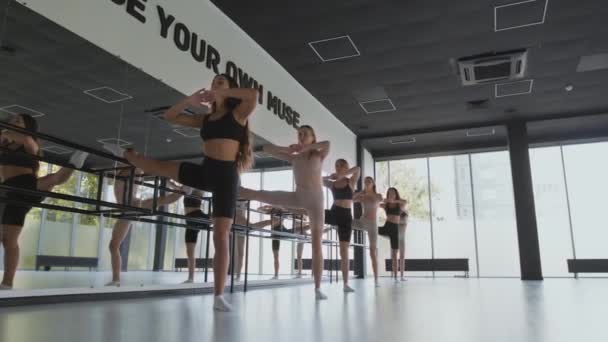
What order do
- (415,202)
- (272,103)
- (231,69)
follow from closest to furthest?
(231,69), (272,103), (415,202)

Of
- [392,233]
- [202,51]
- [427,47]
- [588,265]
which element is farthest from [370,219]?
[588,265]

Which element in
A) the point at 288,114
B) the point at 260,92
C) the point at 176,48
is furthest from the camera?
the point at 288,114

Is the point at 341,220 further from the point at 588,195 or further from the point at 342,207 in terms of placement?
the point at 588,195

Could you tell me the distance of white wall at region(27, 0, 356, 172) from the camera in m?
3.04

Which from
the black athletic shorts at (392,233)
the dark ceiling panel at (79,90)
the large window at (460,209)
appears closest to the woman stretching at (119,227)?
the dark ceiling panel at (79,90)

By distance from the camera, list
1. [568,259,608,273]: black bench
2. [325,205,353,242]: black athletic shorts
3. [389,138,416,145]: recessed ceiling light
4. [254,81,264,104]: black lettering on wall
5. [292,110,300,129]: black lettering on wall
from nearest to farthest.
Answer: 1. [325,205,353,242]: black athletic shorts
2. [254,81,264,104]: black lettering on wall
3. [292,110,300,129]: black lettering on wall
4. [568,259,608,273]: black bench
5. [389,138,416,145]: recessed ceiling light

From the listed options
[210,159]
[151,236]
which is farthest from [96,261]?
[210,159]

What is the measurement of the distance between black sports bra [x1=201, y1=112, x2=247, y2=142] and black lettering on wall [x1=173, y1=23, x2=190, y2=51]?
187 cm

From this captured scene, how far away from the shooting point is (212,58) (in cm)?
443

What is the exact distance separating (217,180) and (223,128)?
0.29m

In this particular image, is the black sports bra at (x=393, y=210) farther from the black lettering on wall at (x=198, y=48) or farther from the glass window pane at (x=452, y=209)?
the black lettering on wall at (x=198, y=48)

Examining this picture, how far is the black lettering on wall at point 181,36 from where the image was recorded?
12.8ft

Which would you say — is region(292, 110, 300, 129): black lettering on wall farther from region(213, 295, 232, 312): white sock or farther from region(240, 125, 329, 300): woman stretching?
region(213, 295, 232, 312): white sock

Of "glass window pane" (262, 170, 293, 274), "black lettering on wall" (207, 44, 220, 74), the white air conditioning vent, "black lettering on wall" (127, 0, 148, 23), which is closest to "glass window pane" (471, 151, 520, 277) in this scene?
the white air conditioning vent
